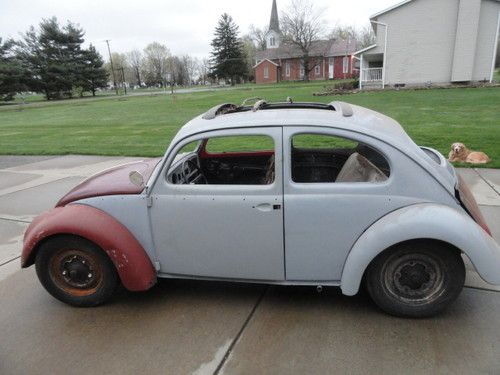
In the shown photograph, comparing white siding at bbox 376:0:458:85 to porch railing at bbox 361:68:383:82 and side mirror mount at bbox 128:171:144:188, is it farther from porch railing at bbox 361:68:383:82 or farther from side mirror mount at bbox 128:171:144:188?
side mirror mount at bbox 128:171:144:188

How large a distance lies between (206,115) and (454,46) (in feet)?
89.3

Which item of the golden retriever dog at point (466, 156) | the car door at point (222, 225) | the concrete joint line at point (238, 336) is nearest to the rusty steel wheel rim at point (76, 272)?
the car door at point (222, 225)

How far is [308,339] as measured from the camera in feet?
9.15

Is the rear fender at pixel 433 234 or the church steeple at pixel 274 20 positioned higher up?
the church steeple at pixel 274 20

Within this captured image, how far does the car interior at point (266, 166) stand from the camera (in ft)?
11.0

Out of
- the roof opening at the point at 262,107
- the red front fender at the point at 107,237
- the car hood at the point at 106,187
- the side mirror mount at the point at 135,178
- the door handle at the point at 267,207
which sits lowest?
the red front fender at the point at 107,237

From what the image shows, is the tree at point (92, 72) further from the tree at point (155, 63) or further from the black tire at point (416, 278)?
the black tire at point (416, 278)

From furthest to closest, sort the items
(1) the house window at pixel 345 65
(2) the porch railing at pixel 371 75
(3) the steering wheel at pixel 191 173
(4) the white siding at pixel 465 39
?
(1) the house window at pixel 345 65 → (2) the porch railing at pixel 371 75 → (4) the white siding at pixel 465 39 → (3) the steering wheel at pixel 191 173

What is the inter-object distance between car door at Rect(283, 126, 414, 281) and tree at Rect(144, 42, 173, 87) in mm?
98073

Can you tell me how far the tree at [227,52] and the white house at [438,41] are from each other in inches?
1655

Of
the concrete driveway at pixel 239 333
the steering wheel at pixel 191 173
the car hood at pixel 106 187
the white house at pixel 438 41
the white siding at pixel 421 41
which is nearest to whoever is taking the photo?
the concrete driveway at pixel 239 333

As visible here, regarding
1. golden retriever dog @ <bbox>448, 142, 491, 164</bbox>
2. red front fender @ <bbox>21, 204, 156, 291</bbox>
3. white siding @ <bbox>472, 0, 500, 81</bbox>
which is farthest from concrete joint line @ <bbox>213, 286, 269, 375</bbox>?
white siding @ <bbox>472, 0, 500, 81</bbox>

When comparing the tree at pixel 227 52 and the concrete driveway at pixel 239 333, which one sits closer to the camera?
the concrete driveway at pixel 239 333

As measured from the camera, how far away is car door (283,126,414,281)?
9.12 feet
